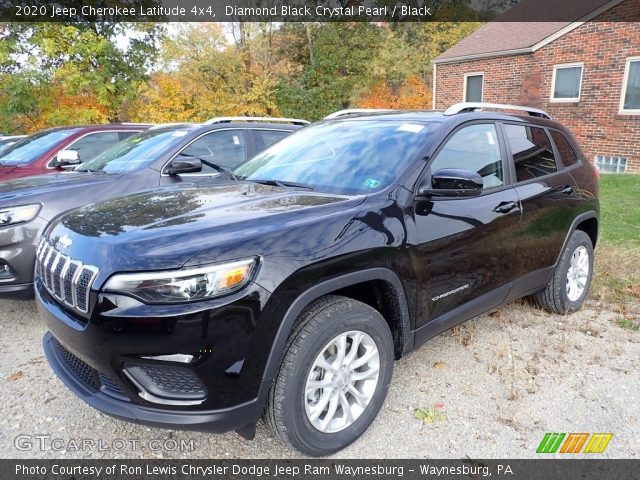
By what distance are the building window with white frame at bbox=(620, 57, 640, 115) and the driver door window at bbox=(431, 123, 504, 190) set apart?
12485 mm

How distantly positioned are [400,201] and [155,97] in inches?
637

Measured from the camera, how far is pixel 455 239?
2.83m

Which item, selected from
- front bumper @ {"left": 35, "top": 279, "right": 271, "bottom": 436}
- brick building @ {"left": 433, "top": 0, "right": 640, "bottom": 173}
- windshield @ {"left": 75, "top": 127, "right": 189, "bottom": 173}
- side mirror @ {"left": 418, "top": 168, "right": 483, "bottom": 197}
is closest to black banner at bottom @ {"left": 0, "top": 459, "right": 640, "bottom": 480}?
front bumper @ {"left": 35, "top": 279, "right": 271, "bottom": 436}

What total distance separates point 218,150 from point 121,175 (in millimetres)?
1196

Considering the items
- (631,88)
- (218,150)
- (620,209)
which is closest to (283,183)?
(218,150)

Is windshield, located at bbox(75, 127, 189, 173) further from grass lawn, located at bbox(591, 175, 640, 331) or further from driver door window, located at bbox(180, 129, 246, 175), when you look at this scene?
grass lawn, located at bbox(591, 175, 640, 331)

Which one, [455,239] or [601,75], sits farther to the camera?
[601,75]

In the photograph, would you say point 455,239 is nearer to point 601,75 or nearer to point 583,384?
point 583,384

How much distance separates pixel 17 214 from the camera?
3555 millimetres

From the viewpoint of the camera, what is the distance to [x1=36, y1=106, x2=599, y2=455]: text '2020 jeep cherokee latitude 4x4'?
192cm

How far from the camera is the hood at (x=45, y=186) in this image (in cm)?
364

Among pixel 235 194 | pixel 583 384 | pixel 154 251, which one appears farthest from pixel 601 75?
pixel 154 251

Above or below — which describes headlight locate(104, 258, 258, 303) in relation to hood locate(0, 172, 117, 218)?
below

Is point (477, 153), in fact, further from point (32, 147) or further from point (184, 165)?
point (32, 147)
